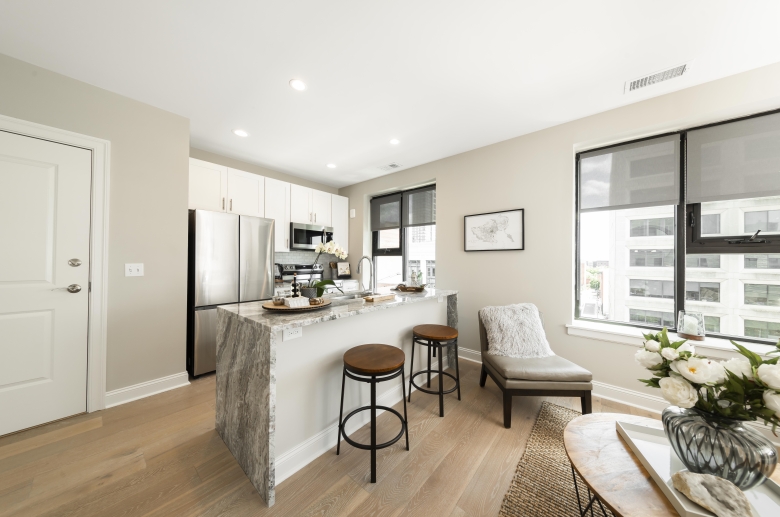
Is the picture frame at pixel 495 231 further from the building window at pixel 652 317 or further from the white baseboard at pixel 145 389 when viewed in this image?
the white baseboard at pixel 145 389

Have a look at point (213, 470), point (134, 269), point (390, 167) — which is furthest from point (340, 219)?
point (213, 470)

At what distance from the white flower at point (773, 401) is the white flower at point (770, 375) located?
0.02m

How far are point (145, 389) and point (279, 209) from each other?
8.03 ft

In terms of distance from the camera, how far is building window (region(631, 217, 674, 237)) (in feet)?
7.85

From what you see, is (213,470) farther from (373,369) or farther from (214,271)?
(214,271)

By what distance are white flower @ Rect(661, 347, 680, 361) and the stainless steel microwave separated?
11.9 ft

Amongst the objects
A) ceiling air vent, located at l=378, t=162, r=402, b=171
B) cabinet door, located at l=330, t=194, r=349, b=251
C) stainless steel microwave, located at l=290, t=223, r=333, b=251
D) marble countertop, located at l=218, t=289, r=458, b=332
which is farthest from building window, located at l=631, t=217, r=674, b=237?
cabinet door, located at l=330, t=194, r=349, b=251

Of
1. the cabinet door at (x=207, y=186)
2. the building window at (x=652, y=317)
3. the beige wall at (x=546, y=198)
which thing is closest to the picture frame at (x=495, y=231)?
the beige wall at (x=546, y=198)

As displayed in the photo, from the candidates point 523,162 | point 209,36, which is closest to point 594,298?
point 523,162

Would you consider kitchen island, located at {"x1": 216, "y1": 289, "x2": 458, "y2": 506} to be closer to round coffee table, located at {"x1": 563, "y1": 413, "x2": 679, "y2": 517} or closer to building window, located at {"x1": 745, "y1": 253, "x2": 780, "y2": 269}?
round coffee table, located at {"x1": 563, "y1": 413, "x2": 679, "y2": 517}

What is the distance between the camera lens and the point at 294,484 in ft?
4.86

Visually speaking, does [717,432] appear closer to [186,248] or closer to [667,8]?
[667,8]

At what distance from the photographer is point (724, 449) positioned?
0.88 metres

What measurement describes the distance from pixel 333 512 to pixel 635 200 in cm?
333
